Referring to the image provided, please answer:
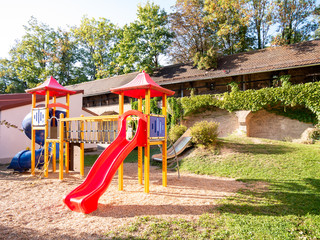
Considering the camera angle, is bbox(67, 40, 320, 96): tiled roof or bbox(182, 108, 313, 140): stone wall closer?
bbox(182, 108, 313, 140): stone wall

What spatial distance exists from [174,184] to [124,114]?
2.72 meters

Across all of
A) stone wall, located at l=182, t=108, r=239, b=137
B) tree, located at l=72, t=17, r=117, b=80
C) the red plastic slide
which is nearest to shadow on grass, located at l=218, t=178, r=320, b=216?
the red plastic slide

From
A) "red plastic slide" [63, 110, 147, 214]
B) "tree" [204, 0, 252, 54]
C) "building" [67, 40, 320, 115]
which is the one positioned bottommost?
"red plastic slide" [63, 110, 147, 214]

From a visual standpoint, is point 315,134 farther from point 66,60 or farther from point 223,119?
point 66,60

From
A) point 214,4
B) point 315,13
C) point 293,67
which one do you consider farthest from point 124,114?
point 315,13

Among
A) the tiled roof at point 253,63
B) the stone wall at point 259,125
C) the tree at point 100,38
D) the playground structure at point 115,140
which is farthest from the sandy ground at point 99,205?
the tree at point 100,38

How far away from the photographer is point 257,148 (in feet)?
34.0

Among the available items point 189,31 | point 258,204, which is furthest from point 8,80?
point 258,204

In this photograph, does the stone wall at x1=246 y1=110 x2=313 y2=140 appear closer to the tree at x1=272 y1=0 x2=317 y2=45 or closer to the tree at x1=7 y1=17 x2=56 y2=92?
the tree at x1=272 y1=0 x2=317 y2=45

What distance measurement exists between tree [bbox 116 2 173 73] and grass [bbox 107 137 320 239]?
17.6 meters

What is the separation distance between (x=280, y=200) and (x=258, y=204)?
25.8 inches

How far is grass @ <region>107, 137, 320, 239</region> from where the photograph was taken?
3760 mm

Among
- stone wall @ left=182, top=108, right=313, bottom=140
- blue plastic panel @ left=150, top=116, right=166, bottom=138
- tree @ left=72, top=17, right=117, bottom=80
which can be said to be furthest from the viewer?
tree @ left=72, top=17, right=117, bottom=80

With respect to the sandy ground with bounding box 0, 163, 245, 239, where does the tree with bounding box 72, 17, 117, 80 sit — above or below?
above
